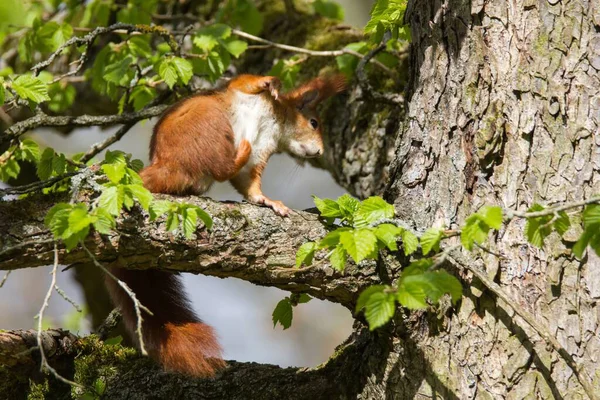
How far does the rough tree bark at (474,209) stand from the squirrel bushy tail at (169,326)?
0.29m

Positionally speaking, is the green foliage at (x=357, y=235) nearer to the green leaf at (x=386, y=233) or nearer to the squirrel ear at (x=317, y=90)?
the green leaf at (x=386, y=233)

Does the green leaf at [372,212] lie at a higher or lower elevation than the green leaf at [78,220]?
higher

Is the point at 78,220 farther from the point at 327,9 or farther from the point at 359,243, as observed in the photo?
the point at 327,9

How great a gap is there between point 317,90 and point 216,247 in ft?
4.30

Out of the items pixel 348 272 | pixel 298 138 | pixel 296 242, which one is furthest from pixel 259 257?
pixel 298 138

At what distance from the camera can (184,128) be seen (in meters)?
2.37

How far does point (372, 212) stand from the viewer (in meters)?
1.77

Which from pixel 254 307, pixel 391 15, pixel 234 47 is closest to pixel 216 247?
pixel 391 15

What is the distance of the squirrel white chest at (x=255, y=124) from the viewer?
2639 mm

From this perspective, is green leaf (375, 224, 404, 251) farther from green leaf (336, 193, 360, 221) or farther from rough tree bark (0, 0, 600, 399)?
rough tree bark (0, 0, 600, 399)

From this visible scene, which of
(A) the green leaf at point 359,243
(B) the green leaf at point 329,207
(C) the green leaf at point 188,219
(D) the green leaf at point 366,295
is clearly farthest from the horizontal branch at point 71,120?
(D) the green leaf at point 366,295

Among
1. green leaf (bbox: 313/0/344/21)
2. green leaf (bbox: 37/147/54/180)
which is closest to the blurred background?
green leaf (bbox: 313/0/344/21)

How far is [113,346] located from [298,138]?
3.70 feet

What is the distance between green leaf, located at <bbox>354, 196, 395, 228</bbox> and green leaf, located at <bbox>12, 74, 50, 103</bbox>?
939 mm
